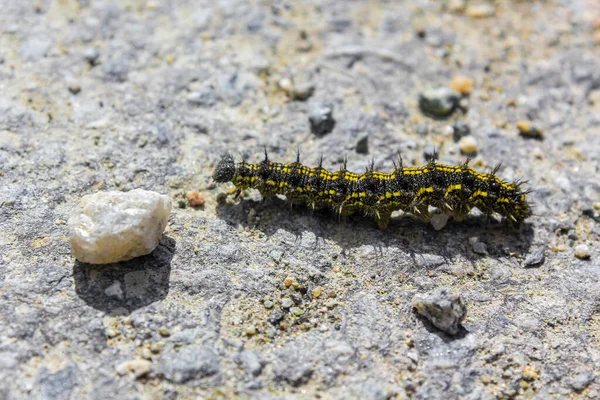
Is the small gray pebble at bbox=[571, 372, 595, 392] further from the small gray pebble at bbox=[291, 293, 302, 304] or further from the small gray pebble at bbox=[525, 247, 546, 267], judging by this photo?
the small gray pebble at bbox=[291, 293, 302, 304]

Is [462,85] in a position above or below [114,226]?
below

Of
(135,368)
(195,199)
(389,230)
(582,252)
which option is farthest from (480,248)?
(135,368)

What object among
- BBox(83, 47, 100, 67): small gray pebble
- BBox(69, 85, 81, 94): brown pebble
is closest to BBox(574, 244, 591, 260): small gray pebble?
BBox(69, 85, 81, 94): brown pebble

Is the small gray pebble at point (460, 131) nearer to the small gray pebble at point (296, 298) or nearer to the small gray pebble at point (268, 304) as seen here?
the small gray pebble at point (296, 298)

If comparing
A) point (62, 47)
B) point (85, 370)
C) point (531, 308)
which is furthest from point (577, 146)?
point (62, 47)

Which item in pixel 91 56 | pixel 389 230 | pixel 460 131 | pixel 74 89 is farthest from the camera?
pixel 91 56

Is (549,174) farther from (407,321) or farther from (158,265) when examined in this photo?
(158,265)

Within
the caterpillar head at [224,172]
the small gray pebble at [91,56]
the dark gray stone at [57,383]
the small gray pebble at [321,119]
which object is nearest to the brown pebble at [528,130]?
the small gray pebble at [321,119]

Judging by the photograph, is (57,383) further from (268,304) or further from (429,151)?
(429,151)
